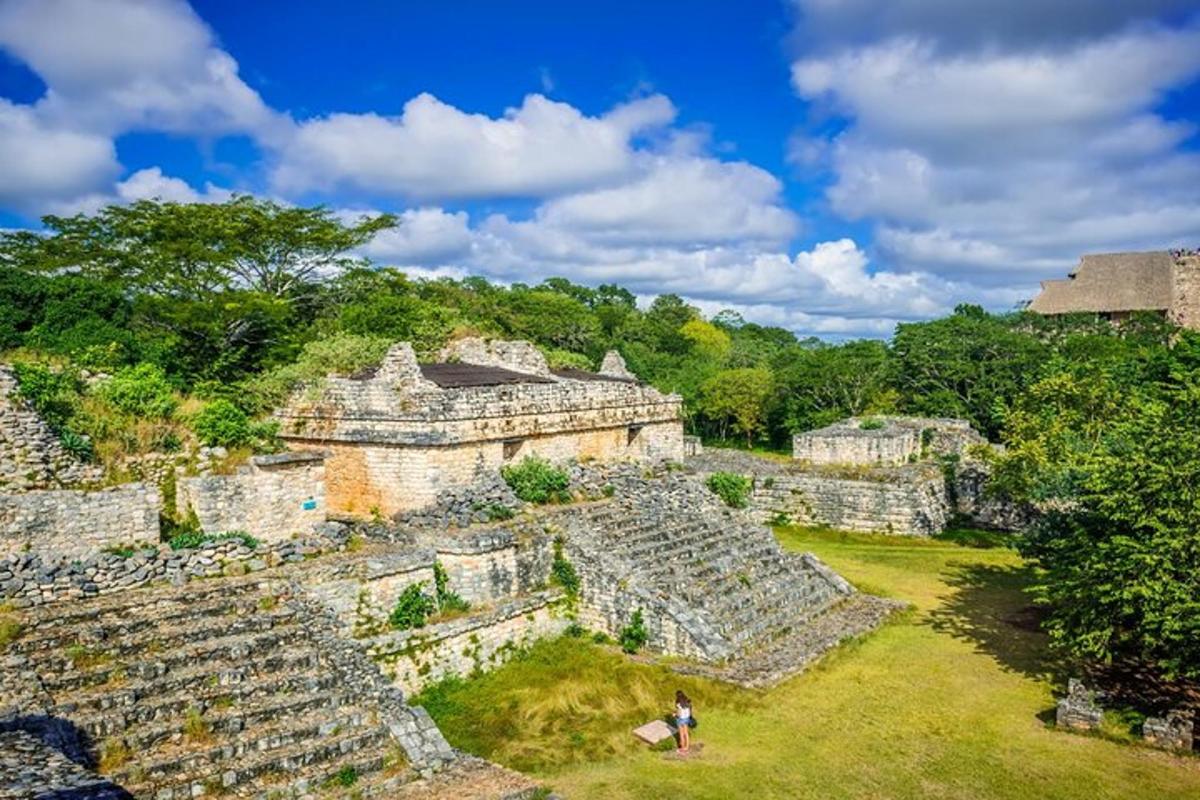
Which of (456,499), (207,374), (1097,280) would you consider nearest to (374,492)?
(456,499)

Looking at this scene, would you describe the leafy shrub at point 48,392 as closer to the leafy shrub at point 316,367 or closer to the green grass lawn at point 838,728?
the leafy shrub at point 316,367

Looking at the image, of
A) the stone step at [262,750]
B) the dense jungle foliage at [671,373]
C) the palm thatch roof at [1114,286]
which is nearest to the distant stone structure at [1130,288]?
the palm thatch roof at [1114,286]

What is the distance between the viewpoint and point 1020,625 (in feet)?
51.1

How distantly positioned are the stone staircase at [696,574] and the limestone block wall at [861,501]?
5.78 metres

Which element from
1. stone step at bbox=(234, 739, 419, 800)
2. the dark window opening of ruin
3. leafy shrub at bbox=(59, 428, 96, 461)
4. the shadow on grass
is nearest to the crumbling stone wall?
leafy shrub at bbox=(59, 428, 96, 461)

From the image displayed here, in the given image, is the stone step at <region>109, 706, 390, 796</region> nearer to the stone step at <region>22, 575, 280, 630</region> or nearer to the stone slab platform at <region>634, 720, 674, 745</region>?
the stone step at <region>22, 575, 280, 630</region>

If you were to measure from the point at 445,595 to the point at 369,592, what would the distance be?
54.3 inches

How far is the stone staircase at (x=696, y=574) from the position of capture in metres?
13.9

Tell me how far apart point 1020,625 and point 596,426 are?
30.8 ft

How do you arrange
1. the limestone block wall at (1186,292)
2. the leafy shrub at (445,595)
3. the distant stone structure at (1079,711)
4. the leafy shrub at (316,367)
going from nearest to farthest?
the distant stone structure at (1079,711), the leafy shrub at (445,595), the leafy shrub at (316,367), the limestone block wall at (1186,292)

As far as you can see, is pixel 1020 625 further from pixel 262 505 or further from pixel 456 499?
pixel 262 505

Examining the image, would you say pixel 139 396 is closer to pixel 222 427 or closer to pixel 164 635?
pixel 222 427

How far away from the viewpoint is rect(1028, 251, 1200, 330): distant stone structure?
4569 centimetres

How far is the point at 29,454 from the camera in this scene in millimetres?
11930
